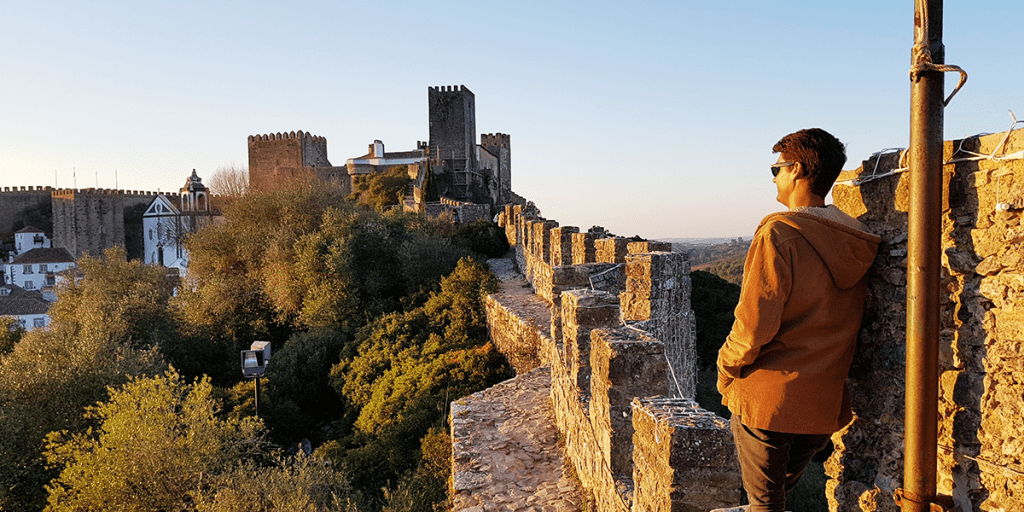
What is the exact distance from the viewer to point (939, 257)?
169cm

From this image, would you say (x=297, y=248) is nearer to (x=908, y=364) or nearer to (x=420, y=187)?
(x=420, y=187)

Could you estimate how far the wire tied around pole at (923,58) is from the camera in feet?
5.45

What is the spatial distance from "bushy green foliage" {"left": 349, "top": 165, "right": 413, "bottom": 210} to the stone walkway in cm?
2371

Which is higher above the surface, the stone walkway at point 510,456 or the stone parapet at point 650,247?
the stone parapet at point 650,247

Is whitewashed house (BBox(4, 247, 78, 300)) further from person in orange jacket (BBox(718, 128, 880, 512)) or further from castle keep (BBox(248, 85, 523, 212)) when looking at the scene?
person in orange jacket (BBox(718, 128, 880, 512))

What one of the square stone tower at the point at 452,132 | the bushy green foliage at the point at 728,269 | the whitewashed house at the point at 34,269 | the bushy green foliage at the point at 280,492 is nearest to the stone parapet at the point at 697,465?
the bushy green foliage at the point at 280,492

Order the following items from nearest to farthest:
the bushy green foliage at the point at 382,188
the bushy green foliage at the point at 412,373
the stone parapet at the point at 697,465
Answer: the stone parapet at the point at 697,465, the bushy green foliage at the point at 412,373, the bushy green foliage at the point at 382,188

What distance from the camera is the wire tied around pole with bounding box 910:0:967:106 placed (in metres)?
1.66

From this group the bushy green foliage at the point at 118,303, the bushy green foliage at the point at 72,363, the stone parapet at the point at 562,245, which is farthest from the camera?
the bushy green foliage at the point at 118,303

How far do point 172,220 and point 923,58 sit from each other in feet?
177

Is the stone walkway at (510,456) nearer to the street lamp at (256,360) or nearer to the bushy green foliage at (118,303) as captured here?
the street lamp at (256,360)

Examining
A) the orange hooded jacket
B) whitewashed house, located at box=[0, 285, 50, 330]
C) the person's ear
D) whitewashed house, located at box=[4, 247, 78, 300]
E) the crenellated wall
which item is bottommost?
whitewashed house, located at box=[0, 285, 50, 330]

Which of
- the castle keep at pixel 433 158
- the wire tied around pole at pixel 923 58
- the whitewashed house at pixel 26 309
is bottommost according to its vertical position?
the whitewashed house at pixel 26 309

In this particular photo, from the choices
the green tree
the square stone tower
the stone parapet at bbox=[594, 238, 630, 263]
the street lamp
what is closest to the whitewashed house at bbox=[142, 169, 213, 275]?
the square stone tower
